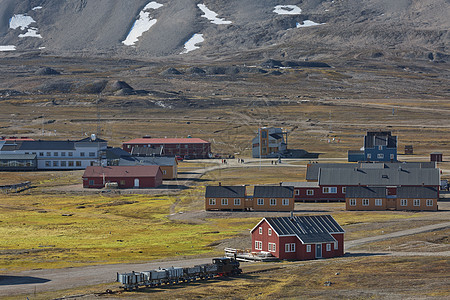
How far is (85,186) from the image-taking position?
394 feet

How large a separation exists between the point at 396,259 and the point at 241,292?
631 inches

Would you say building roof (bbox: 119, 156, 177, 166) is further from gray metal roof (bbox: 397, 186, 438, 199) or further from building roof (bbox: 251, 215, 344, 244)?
building roof (bbox: 251, 215, 344, 244)

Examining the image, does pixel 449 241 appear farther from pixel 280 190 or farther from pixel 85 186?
pixel 85 186

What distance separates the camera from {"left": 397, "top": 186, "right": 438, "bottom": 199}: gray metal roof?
9212 cm

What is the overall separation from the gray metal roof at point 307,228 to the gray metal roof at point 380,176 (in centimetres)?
3763

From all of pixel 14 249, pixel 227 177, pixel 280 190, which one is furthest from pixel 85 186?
pixel 14 249

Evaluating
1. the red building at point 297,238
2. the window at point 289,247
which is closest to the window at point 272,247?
the red building at point 297,238

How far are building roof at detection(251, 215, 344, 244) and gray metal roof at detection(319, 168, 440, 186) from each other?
37.7 meters

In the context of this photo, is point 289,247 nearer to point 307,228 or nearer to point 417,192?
point 307,228

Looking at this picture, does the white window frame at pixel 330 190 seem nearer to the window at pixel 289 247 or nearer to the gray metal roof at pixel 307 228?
the gray metal roof at pixel 307 228

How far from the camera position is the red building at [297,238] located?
62.9m

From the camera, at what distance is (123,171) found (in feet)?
400

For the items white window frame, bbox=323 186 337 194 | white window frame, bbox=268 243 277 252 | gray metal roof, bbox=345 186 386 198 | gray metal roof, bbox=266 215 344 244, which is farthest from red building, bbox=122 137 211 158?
white window frame, bbox=268 243 277 252

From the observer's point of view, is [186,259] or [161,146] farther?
[161,146]
